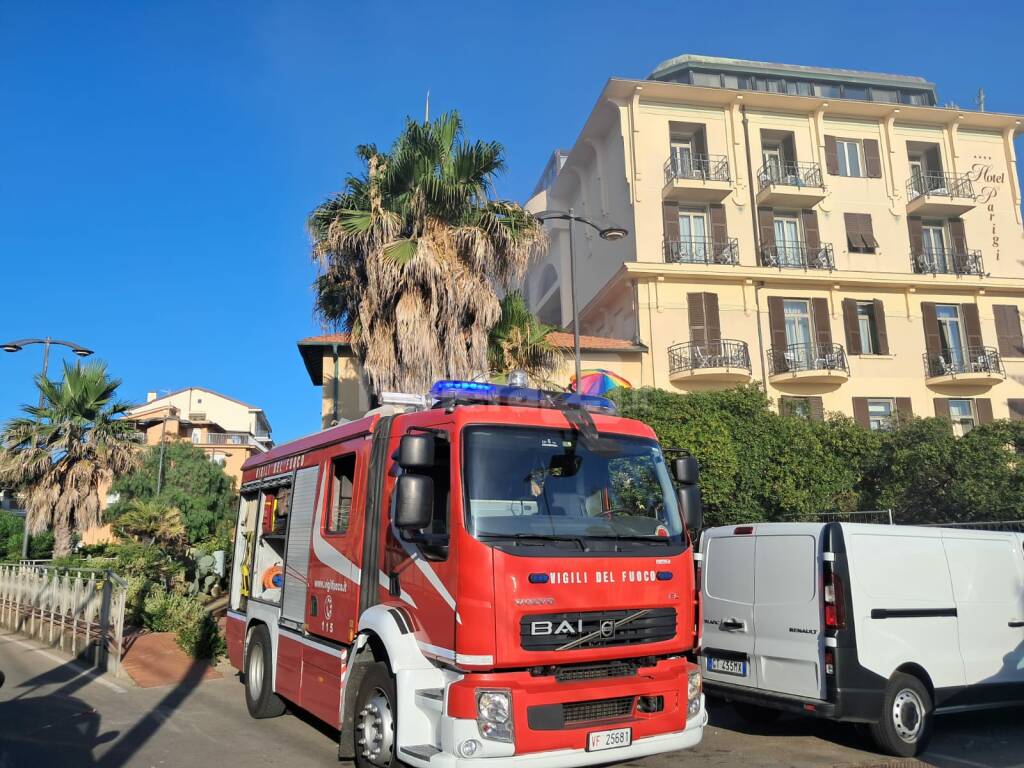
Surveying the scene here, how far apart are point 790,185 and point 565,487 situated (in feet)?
84.8

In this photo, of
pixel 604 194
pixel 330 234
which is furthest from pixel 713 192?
pixel 330 234

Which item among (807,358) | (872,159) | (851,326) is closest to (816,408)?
(807,358)

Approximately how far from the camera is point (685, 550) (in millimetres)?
5664

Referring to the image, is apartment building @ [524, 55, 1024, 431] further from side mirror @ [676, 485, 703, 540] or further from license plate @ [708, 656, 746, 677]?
side mirror @ [676, 485, 703, 540]

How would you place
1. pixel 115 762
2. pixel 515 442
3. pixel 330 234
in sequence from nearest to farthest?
pixel 515 442
pixel 115 762
pixel 330 234

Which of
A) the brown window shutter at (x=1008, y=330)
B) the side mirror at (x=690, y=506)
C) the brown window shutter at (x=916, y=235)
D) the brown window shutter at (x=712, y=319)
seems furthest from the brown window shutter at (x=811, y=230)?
the side mirror at (x=690, y=506)

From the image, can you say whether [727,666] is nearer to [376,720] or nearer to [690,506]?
[690,506]

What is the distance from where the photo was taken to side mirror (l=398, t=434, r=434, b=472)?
5.07 meters

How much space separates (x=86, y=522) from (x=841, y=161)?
1164 inches

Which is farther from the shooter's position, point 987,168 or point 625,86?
point 987,168

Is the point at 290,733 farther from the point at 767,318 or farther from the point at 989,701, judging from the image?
the point at 767,318

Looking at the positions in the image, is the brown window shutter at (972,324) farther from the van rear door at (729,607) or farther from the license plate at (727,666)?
the license plate at (727,666)

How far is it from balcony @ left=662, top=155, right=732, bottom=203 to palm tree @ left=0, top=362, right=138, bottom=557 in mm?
20071

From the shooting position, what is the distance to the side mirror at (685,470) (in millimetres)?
6195
